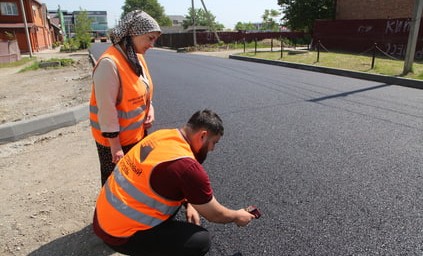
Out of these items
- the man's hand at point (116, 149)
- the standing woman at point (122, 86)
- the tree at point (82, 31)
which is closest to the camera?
the standing woman at point (122, 86)

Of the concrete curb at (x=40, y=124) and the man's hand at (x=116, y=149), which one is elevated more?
the man's hand at (x=116, y=149)

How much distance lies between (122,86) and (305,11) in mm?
32980

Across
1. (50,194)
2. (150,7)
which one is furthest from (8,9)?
(150,7)

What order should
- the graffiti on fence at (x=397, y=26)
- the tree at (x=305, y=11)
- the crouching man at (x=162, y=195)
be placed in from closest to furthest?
1. the crouching man at (x=162, y=195)
2. the graffiti on fence at (x=397, y=26)
3. the tree at (x=305, y=11)

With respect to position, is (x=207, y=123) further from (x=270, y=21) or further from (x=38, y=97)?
(x=270, y=21)

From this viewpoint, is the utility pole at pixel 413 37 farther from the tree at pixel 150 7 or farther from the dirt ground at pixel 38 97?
the tree at pixel 150 7

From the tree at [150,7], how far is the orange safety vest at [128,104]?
365ft

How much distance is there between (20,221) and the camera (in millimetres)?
3195

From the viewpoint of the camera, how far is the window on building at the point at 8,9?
118ft

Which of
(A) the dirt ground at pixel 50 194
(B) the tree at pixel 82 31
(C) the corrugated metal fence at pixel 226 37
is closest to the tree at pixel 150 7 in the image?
(B) the tree at pixel 82 31

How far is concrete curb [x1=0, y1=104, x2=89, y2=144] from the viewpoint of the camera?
18.1 feet

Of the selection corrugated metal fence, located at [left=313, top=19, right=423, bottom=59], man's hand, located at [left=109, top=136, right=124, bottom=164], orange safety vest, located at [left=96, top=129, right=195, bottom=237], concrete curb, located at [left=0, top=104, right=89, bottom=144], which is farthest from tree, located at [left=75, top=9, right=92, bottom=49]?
orange safety vest, located at [left=96, top=129, right=195, bottom=237]

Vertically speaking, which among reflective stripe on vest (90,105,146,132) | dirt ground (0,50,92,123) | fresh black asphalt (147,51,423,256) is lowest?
dirt ground (0,50,92,123)

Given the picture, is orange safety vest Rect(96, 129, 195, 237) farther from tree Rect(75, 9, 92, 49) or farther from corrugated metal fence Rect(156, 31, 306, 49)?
tree Rect(75, 9, 92, 49)
